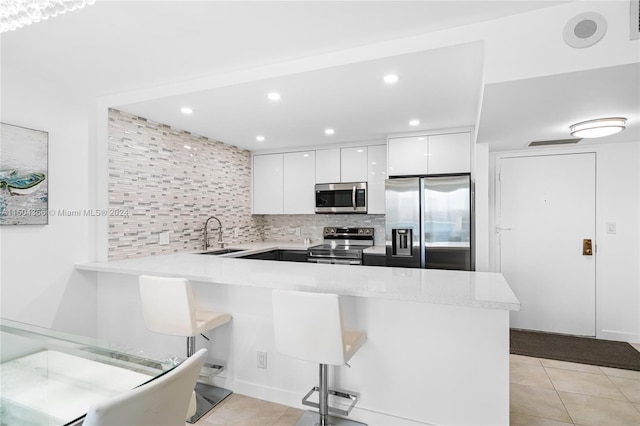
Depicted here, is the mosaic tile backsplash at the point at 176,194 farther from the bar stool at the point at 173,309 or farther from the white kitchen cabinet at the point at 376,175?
the bar stool at the point at 173,309

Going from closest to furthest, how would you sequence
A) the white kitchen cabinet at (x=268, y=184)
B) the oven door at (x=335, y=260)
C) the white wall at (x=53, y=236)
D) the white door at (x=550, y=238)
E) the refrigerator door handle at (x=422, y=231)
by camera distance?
the white wall at (x=53, y=236) < the refrigerator door handle at (x=422, y=231) < the white door at (x=550, y=238) < the oven door at (x=335, y=260) < the white kitchen cabinet at (x=268, y=184)

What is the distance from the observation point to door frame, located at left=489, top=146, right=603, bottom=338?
364cm

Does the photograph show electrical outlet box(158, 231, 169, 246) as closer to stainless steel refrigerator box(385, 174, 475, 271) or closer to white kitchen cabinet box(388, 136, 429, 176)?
stainless steel refrigerator box(385, 174, 475, 271)

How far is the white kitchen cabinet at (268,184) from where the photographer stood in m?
4.86

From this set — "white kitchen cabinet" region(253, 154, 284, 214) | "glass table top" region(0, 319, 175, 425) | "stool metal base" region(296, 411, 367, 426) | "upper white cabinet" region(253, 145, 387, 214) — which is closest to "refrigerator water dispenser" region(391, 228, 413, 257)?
"upper white cabinet" region(253, 145, 387, 214)

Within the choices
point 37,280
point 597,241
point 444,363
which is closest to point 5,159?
point 37,280

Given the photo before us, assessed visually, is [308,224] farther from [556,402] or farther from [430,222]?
[556,402]

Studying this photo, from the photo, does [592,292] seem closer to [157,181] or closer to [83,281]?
[157,181]

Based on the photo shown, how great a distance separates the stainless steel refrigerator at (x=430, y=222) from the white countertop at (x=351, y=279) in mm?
1229

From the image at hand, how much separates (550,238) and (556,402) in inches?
78.6

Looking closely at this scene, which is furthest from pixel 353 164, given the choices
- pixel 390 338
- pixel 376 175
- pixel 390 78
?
pixel 390 338

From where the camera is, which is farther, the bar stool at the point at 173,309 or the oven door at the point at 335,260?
the oven door at the point at 335,260

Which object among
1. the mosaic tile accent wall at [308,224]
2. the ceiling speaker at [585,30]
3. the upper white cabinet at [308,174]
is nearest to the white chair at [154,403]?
the ceiling speaker at [585,30]

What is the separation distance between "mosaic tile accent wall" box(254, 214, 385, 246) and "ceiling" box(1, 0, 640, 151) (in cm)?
171
